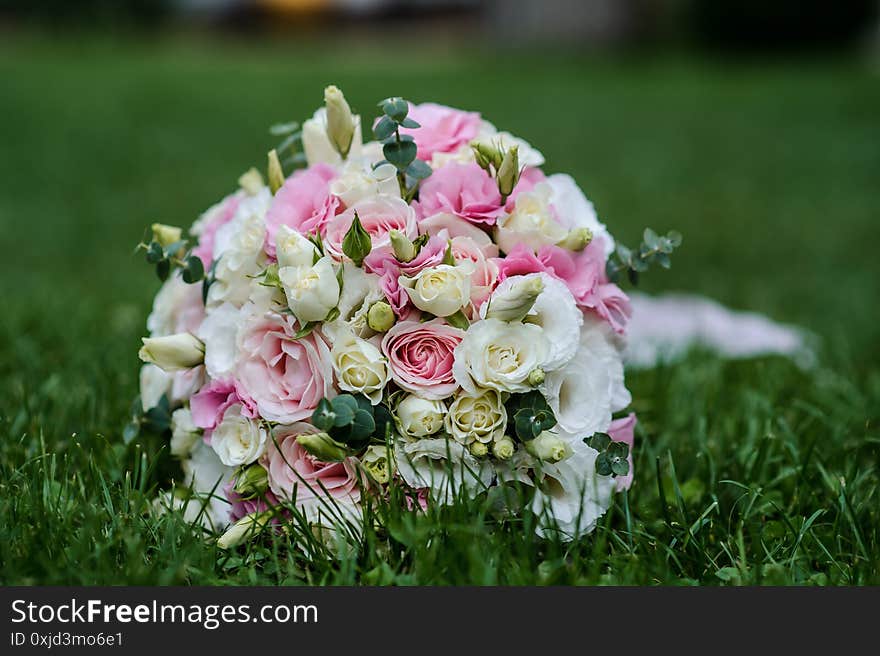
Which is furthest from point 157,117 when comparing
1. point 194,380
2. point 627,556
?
point 627,556

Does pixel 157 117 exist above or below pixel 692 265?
above

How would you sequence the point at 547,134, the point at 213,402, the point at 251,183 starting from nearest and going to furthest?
1. the point at 213,402
2. the point at 251,183
3. the point at 547,134

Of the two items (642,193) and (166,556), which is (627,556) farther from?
(642,193)

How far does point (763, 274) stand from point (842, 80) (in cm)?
698

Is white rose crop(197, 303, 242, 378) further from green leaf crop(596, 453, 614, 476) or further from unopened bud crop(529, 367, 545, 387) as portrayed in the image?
green leaf crop(596, 453, 614, 476)

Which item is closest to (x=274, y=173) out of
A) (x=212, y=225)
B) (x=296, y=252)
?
(x=212, y=225)

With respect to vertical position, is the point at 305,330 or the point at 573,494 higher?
the point at 305,330

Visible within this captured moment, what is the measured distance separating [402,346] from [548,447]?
278 millimetres

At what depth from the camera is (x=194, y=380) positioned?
5.54 ft

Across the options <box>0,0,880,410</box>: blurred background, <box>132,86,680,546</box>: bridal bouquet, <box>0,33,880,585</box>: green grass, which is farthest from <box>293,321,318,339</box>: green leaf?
<box>0,0,880,410</box>: blurred background

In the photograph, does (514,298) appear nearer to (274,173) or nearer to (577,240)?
(577,240)

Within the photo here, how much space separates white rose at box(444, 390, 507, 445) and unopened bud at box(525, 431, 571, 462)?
0.17ft

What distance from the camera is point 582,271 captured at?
1.63 meters

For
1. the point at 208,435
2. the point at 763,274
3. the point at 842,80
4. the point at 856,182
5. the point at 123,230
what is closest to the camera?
the point at 208,435
